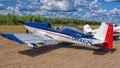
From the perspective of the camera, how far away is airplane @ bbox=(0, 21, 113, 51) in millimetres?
12709

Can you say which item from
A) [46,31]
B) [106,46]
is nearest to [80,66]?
[106,46]

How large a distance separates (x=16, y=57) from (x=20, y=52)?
1344mm

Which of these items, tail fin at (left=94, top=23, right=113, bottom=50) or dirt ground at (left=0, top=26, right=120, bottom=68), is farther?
tail fin at (left=94, top=23, right=113, bottom=50)

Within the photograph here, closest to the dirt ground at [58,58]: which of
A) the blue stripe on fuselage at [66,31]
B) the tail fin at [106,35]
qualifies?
the tail fin at [106,35]

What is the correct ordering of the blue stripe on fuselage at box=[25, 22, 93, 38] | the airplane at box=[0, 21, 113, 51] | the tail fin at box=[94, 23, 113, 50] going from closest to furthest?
the airplane at box=[0, 21, 113, 51]
the tail fin at box=[94, 23, 113, 50]
the blue stripe on fuselage at box=[25, 22, 93, 38]

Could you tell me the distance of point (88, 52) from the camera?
13.6 meters

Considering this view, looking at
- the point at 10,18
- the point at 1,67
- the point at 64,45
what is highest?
the point at 1,67

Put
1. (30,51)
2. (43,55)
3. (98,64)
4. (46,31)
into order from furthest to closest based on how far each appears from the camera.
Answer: (46,31), (30,51), (43,55), (98,64)

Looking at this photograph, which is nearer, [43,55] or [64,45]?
[43,55]

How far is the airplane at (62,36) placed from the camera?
12.7 metres

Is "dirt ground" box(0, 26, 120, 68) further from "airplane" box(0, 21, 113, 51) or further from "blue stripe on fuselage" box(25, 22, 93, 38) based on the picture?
"blue stripe on fuselage" box(25, 22, 93, 38)

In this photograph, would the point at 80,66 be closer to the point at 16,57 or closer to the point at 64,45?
the point at 16,57

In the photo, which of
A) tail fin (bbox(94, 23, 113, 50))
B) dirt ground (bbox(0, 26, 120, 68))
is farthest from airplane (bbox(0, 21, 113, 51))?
dirt ground (bbox(0, 26, 120, 68))

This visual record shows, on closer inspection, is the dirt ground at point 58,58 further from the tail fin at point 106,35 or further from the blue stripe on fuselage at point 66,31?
the blue stripe on fuselage at point 66,31
